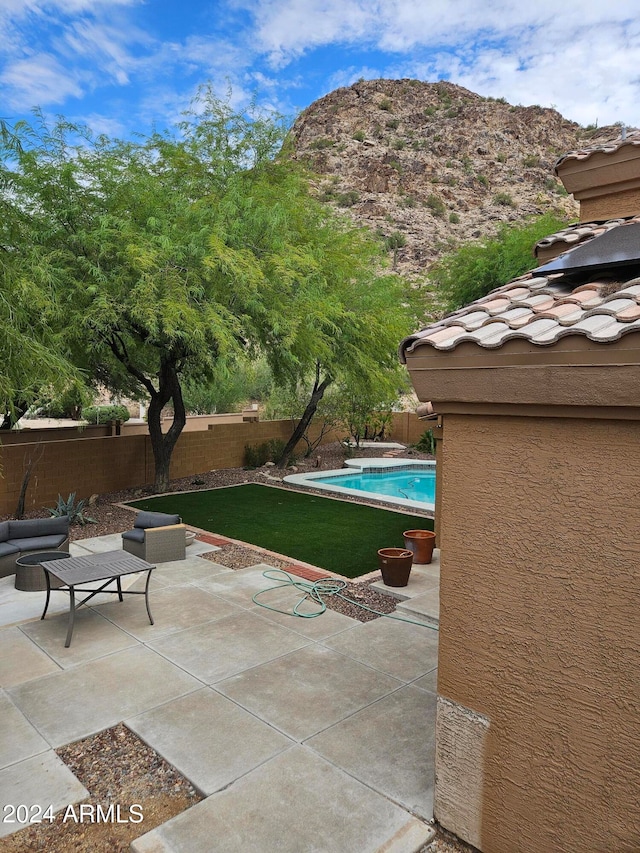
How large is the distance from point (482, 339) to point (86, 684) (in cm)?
456

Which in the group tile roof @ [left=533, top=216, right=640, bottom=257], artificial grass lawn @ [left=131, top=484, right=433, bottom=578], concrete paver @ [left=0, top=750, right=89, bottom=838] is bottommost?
artificial grass lawn @ [left=131, top=484, right=433, bottom=578]

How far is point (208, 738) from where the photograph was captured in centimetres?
426

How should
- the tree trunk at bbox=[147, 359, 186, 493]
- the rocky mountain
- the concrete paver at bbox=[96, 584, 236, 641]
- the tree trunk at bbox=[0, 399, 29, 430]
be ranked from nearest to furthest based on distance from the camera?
the concrete paver at bbox=[96, 584, 236, 641]
the tree trunk at bbox=[0, 399, 29, 430]
the tree trunk at bbox=[147, 359, 186, 493]
the rocky mountain

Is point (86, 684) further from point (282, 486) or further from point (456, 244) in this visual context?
point (456, 244)

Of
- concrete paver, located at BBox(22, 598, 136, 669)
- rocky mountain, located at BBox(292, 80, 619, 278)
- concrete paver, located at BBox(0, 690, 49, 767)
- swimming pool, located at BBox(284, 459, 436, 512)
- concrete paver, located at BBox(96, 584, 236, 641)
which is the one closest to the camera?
concrete paver, located at BBox(0, 690, 49, 767)

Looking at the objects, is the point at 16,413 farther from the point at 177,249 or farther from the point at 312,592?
the point at 312,592

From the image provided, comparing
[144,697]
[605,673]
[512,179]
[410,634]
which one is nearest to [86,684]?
[144,697]

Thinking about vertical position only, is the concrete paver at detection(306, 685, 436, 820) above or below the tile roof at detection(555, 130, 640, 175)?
below

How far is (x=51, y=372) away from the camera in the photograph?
7176mm

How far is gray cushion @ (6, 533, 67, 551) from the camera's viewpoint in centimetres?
812

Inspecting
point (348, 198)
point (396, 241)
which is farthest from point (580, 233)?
point (348, 198)

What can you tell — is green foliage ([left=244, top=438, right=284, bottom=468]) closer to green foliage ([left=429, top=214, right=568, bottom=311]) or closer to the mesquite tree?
the mesquite tree

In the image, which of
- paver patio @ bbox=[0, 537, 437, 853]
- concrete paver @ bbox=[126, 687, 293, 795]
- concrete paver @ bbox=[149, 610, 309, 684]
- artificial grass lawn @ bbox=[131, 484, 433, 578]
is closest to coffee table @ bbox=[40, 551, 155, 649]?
paver patio @ bbox=[0, 537, 437, 853]

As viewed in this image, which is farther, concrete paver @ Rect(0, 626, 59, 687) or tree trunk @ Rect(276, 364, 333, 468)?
tree trunk @ Rect(276, 364, 333, 468)
